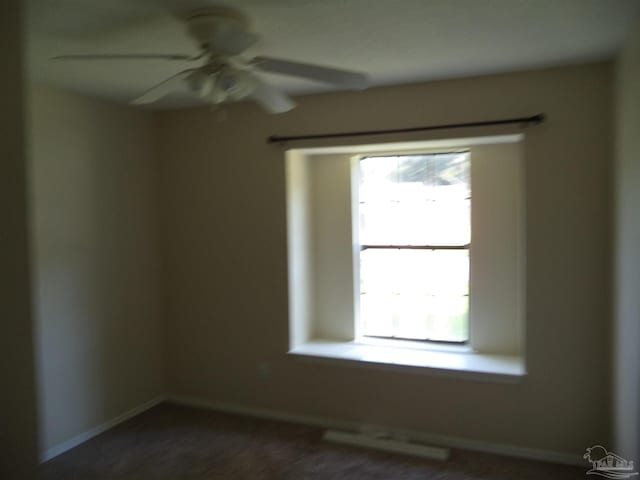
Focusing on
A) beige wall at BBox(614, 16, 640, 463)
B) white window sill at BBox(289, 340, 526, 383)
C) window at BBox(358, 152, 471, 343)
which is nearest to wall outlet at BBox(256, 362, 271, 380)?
white window sill at BBox(289, 340, 526, 383)

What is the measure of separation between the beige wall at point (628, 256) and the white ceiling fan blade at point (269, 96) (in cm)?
160

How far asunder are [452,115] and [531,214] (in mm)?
796

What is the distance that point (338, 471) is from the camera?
2891mm

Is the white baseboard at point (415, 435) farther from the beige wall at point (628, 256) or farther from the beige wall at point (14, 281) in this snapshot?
the beige wall at point (14, 281)

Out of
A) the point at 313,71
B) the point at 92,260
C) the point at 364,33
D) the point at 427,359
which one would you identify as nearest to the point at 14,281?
the point at 313,71

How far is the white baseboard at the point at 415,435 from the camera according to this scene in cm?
295

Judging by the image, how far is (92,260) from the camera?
133 inches

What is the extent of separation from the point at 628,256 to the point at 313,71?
5.70 feet

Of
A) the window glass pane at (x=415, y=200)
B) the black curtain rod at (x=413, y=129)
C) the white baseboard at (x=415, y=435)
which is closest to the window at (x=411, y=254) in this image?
the window glass pane at (x=415, y=200)

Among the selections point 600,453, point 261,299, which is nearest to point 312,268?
point 261,299

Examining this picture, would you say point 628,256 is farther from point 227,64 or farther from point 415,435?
point 227,64

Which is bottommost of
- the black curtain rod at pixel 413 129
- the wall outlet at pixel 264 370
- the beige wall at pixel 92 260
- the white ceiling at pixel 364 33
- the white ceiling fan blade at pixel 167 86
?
the wall outlet at pixel 264 370

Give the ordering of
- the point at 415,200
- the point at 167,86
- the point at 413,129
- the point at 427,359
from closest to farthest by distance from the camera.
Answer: the point at 167,86
the point at 413,129
the point at 427,359
the point at 415,200

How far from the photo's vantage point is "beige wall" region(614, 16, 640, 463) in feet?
7.07
